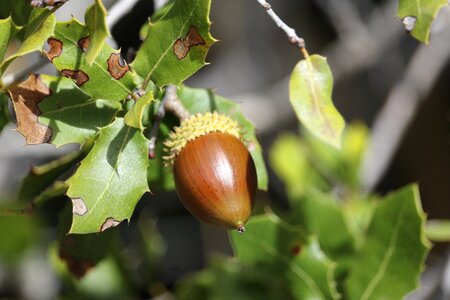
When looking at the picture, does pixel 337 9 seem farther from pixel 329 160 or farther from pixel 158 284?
pixel 158 284

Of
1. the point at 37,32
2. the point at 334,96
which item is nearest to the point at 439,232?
the point at 37,32

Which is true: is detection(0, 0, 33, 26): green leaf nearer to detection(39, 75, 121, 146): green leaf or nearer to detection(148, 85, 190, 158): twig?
detection(39, 75, 121, 146): green leaf

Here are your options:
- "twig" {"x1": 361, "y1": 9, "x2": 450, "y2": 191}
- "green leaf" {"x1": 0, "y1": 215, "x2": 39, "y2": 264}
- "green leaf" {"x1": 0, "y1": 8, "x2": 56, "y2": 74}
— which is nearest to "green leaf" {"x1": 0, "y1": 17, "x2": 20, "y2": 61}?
"green leaf" {"x1": 0, "y1": 8, "x2": 56, "y2": 74}

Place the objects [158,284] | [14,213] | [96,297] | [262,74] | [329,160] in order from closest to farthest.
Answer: [14,213], [96,297], [158,284], [329,160], [262,74]

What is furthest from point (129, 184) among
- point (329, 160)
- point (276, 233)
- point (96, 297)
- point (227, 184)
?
point (329, 160)

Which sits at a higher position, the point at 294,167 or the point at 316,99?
the point at 316,99

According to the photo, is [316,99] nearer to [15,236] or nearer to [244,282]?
[244,282]
